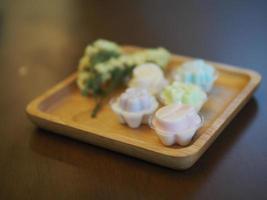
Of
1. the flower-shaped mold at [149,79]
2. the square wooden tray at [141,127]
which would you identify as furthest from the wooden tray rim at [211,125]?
the flower-shaped mold at [149,79]

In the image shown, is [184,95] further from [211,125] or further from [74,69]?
[74,69]

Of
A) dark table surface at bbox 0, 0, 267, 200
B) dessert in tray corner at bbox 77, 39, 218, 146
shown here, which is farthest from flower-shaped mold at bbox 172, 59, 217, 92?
dark table surface at bbox 0, 0, 267, 200

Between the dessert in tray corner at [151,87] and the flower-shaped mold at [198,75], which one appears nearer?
the dessert in tray corner at [151,87]

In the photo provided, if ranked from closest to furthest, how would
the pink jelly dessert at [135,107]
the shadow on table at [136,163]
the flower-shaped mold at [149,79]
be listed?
1. the shadow on table at [136,163]
2. the pink jelly dessert at [135,107]
3. the flower-shaped mold at [149,79]

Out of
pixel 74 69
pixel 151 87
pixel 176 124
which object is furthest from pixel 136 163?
pixel 74 69

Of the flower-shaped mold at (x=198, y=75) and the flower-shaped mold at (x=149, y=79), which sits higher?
the flower-shaped mold at (x=198, y=75)

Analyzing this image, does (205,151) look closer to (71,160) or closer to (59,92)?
(71,160)

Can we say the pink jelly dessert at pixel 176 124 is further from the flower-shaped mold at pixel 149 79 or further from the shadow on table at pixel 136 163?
the flower-shaped mold at pixel 149 79
